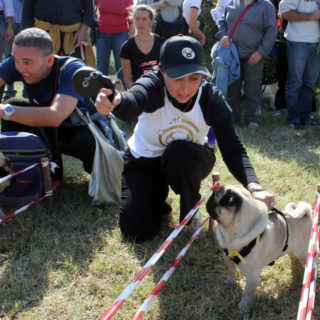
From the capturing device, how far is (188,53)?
2.33 m

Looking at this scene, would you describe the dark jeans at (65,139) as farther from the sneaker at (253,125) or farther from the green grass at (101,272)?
the sneaker at (253,125)

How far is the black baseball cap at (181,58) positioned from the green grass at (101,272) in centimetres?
128

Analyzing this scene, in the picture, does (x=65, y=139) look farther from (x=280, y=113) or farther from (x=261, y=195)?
(x=280, y=113)

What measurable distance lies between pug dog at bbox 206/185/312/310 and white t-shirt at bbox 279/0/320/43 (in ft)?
12.2

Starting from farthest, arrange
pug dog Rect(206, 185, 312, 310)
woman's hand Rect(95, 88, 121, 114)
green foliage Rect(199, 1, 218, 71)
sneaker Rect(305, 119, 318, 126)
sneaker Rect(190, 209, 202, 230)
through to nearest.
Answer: green foliage Rect(199, 1, 218, 71) < sneaker Rect(305, 119, 318, 126) < sneaker Rect(190, 209, 202, 230) < pug dog Rect(206, 185, 312, 310) < woman's hand Rect(95, 88, 121, 114)

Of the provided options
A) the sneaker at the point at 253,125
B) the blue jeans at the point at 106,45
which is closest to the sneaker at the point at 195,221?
the sneaker at the point at 253,125

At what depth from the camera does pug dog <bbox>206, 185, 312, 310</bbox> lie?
211 centimetres

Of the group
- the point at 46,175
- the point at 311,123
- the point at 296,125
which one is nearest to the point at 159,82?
the point at 46,175

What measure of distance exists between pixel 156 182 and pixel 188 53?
1109mm

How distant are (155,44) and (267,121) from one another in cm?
221

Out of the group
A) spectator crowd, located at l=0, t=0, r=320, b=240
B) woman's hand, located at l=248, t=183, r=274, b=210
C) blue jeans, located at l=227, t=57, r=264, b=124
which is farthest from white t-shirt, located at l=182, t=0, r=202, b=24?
woman's hand, located at l=248, t=183, r=274, b=210

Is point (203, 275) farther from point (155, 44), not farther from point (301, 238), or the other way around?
point (155, 44)

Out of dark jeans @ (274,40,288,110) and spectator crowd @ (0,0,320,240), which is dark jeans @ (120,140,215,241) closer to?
spectator crowd @ (0,0,320,240)

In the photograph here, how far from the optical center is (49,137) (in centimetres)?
332
